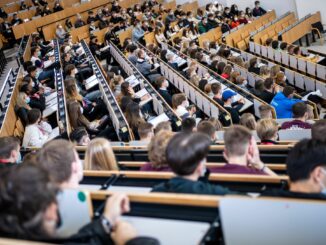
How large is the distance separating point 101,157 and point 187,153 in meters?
1.01

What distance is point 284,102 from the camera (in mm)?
6344

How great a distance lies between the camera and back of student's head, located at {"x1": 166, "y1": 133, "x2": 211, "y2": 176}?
1.97m

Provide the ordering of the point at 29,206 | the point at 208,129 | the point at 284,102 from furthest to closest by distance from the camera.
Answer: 1. the point at 284,102
2. the point at 208,129
3. the point at 29,206

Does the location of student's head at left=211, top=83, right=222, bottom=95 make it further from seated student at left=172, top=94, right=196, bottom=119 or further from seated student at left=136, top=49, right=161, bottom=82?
seated student at left=136, top=49, right=161, bottom=82

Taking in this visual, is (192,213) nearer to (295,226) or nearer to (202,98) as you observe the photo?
(295,226)

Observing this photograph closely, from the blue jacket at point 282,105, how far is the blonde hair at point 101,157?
4.25m

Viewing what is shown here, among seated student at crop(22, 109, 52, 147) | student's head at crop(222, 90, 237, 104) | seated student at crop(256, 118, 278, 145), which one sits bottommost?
student's head at crop(222, 90, 237, 104)

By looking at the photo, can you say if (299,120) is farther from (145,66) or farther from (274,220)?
(145,66)

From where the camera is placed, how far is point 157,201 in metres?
1.79

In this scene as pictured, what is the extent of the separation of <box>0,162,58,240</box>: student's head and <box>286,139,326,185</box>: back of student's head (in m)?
1.16

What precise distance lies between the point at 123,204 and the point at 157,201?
16cm

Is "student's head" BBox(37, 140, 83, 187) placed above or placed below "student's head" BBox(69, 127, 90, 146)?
above

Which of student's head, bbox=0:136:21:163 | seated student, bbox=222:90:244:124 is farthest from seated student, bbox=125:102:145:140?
student's head, bbox=0:136:21:163

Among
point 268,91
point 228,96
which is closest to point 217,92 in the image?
point 228,96
